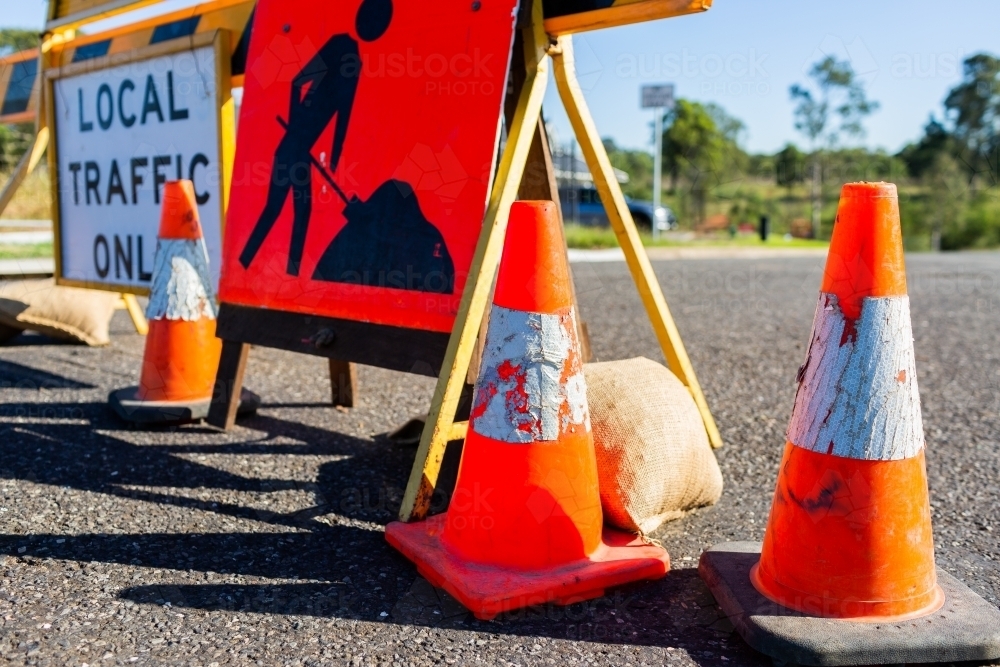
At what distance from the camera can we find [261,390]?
16.4ft

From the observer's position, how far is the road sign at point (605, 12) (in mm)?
2672

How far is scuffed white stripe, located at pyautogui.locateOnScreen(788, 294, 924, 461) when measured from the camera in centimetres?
224

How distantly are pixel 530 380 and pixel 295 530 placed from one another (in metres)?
1.01

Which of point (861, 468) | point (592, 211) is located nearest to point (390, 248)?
point (861, 468)

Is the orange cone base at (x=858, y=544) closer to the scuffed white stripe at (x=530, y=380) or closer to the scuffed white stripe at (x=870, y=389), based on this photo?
the scuffed white stripe at (x=870, y=389)

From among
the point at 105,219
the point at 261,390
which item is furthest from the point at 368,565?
the point at 105,219

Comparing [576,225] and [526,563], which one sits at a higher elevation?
[576,225]

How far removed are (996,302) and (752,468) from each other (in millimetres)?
7579

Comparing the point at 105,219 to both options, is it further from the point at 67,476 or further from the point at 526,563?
the point at 526,563

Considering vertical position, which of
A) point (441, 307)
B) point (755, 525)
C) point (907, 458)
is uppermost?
point (441, 307)

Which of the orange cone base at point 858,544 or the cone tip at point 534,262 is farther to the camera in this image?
the cone tip at point 534,262

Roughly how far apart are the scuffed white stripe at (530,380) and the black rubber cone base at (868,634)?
2.29 ft

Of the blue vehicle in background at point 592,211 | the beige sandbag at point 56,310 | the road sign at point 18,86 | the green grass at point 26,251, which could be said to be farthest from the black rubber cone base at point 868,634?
the blue vehicle in background at point 592,211

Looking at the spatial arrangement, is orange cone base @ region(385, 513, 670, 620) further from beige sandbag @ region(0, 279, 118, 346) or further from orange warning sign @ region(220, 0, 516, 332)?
beige sandbag @ region(0, 279, 118, 346)
